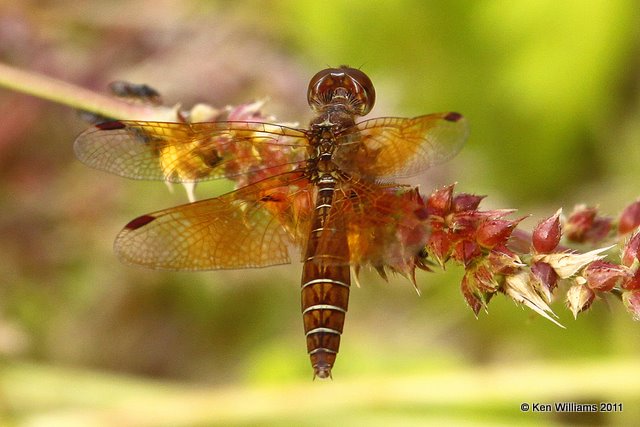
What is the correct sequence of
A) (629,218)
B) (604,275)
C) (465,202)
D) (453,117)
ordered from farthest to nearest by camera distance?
(453,117)
(629,218)
(465,202)
(604,275)

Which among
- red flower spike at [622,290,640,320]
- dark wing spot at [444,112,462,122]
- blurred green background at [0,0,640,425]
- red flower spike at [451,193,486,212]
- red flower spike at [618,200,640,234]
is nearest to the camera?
red flower spike at [622,290,640,320]

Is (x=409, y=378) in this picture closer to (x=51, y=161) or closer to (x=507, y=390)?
(x=507, y=390)

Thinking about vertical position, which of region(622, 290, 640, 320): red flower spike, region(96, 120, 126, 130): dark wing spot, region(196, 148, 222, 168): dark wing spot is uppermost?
region(96, 120, 126, 130): dark wing spot

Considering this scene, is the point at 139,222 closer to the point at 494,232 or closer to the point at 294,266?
the point at 494,232

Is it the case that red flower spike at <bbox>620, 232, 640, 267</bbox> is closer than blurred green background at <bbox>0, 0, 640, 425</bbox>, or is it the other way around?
red flower spike at <bbox>620, 232, 640, 267</bbox>

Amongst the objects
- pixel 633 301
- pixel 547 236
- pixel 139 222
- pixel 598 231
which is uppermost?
pixel 139 222

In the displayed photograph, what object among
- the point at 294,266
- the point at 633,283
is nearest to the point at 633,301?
the point at 633,283

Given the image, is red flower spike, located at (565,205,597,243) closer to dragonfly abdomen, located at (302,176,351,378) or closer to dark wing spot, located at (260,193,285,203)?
dragonfly abdomen, located at (302,176,351,378)

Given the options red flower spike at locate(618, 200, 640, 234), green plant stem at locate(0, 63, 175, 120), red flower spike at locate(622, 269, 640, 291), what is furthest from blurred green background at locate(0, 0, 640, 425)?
red flower spike at locate(622, 269, 640, 291)

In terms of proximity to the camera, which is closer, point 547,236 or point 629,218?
point 547,236
